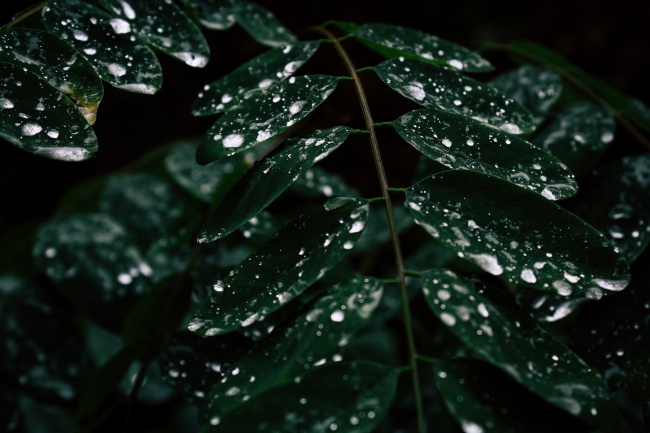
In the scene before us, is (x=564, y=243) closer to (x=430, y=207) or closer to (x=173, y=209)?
(x=430, y=207)

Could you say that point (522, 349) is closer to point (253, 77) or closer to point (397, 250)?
point (397, 250)

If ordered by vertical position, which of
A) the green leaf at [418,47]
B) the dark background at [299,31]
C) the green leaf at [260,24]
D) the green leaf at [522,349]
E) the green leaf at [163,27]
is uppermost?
the green leaf at [163,27]

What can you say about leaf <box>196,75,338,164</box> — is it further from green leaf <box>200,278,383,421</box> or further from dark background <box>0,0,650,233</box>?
dark background <box>0,0,650,233</box>

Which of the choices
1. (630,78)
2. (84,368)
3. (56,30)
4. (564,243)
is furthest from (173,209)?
(630,78)

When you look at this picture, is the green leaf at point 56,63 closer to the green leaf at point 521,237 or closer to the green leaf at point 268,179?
the green leaf at point 268,179

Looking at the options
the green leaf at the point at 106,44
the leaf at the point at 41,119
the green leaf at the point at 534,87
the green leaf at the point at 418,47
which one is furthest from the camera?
the green leaf at the point at 534,87

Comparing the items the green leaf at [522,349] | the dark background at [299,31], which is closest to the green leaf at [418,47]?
the green leaf at [522,349]
